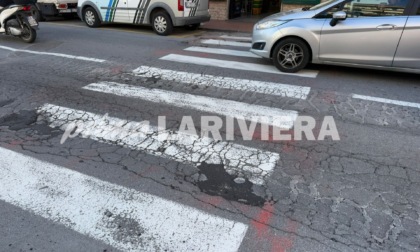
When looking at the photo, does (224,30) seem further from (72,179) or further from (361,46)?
(72,179)

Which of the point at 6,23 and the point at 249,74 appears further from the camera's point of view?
the point at 6,23

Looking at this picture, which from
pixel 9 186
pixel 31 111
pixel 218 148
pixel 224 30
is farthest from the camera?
pixel 224 30

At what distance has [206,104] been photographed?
5215mm

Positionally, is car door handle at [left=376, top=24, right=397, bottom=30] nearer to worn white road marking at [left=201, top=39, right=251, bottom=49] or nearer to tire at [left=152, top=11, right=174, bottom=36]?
worn white road marking at [left=201, top=39, right=251, bottom=49]

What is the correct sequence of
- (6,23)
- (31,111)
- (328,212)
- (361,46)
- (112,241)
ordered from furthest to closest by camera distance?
(6,23) < (361,46) < (31,111) < (328,212) < (112,241)

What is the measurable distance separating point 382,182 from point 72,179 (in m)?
3.10

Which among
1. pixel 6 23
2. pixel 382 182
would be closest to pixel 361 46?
pixel 382 182

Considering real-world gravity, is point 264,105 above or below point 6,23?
below

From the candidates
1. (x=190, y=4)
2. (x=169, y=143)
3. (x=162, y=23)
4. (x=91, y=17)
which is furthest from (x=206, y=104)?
(x=91, y=17)

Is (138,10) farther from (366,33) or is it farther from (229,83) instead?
(366,33)

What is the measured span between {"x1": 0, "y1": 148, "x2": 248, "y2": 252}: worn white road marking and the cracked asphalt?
1.0 inches

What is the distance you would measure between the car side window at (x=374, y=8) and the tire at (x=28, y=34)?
7948 mm

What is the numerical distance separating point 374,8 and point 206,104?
3614 mm

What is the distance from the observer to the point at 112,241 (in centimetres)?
263
